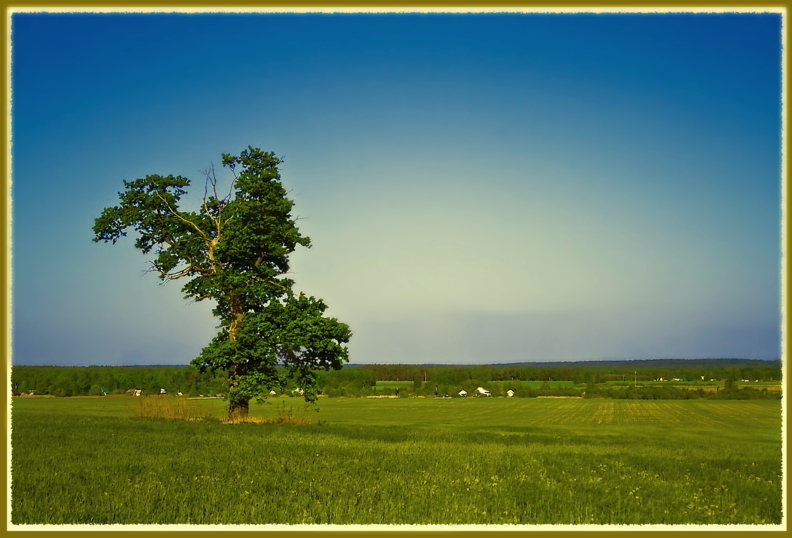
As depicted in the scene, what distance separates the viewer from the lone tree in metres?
27.0

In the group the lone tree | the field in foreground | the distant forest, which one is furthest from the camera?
the distant forest

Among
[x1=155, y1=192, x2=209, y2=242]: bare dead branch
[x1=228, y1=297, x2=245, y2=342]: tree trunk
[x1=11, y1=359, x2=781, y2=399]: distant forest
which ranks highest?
[x1=155, y1=192, x2=209, y2=242]: bare dead branch

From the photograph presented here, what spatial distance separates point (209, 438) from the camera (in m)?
19.4

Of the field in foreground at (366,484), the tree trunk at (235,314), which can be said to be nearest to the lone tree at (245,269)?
the tree trunk at (235,314)

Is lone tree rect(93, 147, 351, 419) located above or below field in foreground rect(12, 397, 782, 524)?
above

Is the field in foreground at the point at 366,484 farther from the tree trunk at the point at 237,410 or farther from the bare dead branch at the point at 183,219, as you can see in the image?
the bare dead branch at the point at 183,219

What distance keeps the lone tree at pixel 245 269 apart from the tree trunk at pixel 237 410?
5 cm

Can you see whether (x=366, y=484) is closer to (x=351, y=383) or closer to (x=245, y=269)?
(x=245, y=269)

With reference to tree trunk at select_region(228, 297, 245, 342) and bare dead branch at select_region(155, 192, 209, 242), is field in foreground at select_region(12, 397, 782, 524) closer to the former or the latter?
tree trunk at select_region(228, 297, 245, 342)

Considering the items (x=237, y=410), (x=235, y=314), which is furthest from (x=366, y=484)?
(x=235, y=314)

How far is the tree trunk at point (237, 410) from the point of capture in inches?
1094

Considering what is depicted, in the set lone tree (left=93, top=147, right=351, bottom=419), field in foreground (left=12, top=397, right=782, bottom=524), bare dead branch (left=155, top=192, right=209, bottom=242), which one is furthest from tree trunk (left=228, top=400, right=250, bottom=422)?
field in foreground (left=12, top=397, right=782, bottom=524)

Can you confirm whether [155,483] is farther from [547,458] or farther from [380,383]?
[380,383]

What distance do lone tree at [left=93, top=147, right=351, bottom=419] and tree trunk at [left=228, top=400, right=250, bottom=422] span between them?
0.05m
